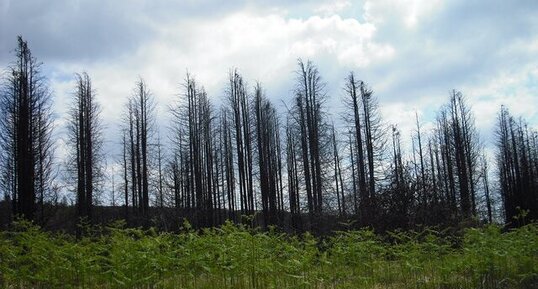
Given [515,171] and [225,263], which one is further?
[515,171]

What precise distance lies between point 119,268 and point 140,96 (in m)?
31.1

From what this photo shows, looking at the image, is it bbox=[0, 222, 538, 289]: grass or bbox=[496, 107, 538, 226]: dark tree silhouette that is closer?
bbox=[0, 222, 538, 289]: grass

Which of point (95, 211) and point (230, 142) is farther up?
point (230, 142)

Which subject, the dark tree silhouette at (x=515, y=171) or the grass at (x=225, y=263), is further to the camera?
the dark tree silhouette at (x=515, y=171)

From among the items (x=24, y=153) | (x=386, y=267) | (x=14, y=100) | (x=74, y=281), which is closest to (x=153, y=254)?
(x=74, y=281)

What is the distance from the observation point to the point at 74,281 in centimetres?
792

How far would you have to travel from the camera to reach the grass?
6.39m

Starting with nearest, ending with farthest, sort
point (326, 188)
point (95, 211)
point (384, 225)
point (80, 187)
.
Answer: point (384, 225)
point (80, 187)
point (326, 188)
point (95, 211)

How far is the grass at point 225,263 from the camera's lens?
639 cm

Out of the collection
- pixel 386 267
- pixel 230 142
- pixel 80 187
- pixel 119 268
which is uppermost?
pixel 230 142

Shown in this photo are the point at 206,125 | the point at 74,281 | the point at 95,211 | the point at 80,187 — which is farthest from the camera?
the point at 95,211

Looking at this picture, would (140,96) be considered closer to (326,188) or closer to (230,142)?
(230,142)

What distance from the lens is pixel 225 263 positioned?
6.66m

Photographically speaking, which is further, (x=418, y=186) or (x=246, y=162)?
(x=246, y=162)
